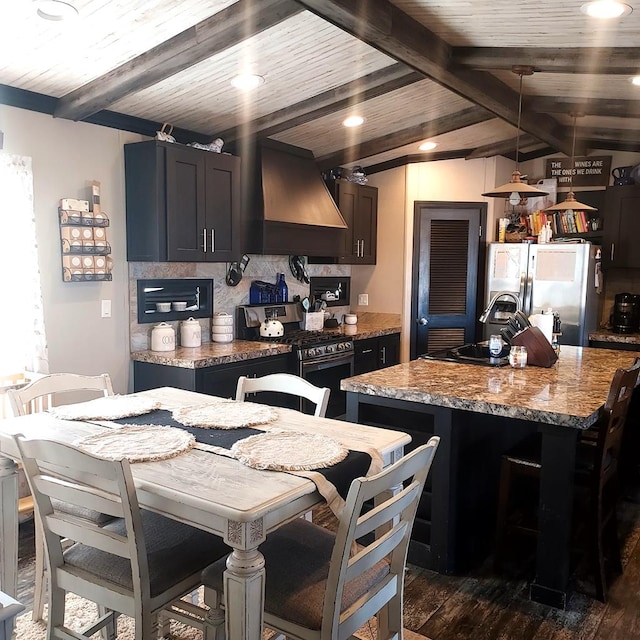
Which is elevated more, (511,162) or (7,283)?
(511,162)

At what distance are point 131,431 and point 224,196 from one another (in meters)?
2.42

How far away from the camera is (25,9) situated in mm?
2508

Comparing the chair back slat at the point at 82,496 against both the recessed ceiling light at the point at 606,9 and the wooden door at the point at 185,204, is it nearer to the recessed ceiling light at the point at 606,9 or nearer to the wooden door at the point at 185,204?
the wooden door at the point at 185,204

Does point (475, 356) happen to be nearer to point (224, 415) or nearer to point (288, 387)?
point (288, 387)

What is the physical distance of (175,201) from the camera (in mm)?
3793

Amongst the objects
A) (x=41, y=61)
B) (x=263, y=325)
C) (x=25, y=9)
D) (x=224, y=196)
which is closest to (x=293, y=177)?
(x=224, y=196)

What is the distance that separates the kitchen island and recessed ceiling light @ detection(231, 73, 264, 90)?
6.24 ft

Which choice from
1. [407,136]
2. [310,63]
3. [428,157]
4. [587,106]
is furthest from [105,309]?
[587,106]

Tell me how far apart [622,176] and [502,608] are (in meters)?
4.56

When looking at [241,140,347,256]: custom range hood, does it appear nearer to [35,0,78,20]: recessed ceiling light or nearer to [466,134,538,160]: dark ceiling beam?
[466,134,538,160]: dark ceiling beam

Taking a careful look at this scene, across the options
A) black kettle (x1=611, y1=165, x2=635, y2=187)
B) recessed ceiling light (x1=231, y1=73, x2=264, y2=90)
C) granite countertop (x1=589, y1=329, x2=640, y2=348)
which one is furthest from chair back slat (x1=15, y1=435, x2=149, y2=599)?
black kettle (x1=611, y1=165, x2=635, y2=187)

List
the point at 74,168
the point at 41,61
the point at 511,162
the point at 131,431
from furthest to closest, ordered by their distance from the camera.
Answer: the point at 511,162 < the point at 74,168 < the point at 41,61 < the point at 131,431

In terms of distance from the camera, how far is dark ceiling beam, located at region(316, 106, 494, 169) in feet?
16.1

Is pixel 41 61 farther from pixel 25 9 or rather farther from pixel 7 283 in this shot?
pixel 7 283
